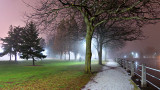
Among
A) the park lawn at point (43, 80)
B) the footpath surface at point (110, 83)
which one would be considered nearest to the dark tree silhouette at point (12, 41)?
the park lawn at point (43, 80)

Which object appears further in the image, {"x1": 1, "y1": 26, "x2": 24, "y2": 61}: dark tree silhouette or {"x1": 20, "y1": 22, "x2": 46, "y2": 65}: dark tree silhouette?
{"x1": 1, "y1": 26, "x2": 24, "y2": 61}: dark tree silhouette

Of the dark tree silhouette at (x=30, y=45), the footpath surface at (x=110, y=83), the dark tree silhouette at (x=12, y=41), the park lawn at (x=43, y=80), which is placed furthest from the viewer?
the dark tree silhouette at (x=12, y=41)

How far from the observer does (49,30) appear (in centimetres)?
1423

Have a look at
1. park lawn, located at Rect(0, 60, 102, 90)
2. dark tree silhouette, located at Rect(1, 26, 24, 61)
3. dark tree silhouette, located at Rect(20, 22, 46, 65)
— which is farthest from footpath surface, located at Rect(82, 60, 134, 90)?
dark tree silhouette, located at Rect(1, 26, 24, 61)

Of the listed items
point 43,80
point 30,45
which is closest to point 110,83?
point 43,80

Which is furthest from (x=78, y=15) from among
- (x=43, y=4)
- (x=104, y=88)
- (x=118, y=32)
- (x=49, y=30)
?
(x=104, y=88)

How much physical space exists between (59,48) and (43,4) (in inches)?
1562

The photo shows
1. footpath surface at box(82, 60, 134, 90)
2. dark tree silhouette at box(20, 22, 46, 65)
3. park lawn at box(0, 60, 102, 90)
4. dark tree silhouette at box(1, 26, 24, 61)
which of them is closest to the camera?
footpath surface at box(82, 60, 134, 90)

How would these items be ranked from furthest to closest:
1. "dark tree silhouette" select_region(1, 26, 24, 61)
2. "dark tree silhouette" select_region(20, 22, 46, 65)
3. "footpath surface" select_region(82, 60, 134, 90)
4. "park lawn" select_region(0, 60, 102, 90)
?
"dark tree silhouette" select_region(1, 26, 24, 61) < "dark tree silhouette" select_region(20, 22, 46, 65) < "park lawn" select_region(0, 60, 102, 90) < "footpath surface" select_region(82, 60, 134, 90)

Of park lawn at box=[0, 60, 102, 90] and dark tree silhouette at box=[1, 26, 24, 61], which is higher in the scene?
dark tree silhouette at box=[1, 26, 24, 61]

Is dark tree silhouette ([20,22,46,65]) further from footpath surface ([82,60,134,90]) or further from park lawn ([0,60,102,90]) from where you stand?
footpath surface ([82,60,134,90])

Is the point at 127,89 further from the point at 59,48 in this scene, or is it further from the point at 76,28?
the point at 59,48

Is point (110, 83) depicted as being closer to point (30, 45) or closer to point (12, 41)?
point (30, 45)

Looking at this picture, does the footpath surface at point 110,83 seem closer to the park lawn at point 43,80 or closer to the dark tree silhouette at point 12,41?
the park lawn at point 43,80
